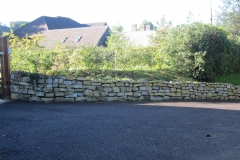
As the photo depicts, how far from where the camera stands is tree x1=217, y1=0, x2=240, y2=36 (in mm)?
25766

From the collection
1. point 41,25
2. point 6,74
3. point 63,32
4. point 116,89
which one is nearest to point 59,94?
point 6,74

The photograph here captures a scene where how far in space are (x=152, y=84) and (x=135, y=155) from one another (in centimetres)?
669

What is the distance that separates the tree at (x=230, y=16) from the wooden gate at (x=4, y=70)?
71.4 feet

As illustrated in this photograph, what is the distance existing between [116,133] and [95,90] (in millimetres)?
4694

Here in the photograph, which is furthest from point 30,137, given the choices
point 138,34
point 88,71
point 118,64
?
point 138,34

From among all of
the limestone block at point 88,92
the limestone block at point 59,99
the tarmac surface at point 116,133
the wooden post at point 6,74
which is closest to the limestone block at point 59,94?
the limestone block at point 59,99

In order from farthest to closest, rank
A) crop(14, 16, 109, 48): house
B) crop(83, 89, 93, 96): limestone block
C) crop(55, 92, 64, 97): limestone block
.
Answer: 1. crop(14, 16, 109, 48): house
2. crop(83, 89, 93, 96): limestone block
3. crop(55, 92, 64, 97): limestone block

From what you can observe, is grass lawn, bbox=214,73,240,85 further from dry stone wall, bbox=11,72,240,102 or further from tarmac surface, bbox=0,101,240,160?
tarmac surface, bbox=0,101,240,160

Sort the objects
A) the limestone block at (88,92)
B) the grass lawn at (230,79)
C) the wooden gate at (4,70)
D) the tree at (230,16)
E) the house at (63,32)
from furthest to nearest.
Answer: the house at (63,32)
the tree at (230,16)
the grass lawn at (230,79)
the limestone block at (88,92)
the wooden gate at (4,70)

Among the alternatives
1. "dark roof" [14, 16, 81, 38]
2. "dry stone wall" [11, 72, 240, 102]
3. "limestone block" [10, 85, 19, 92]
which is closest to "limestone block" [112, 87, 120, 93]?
"dry stone wall" [11, 72, 240, 102]

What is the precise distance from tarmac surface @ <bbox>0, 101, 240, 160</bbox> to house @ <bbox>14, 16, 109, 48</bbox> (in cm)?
2138

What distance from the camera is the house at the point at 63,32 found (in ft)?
106

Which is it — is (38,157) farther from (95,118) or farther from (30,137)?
(95,118)

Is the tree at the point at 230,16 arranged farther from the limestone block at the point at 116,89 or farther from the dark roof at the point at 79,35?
the limestone block at the point at 116,89
